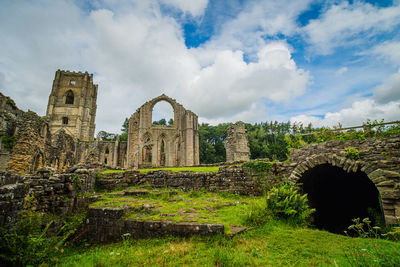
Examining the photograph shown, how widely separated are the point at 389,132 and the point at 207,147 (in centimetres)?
4350

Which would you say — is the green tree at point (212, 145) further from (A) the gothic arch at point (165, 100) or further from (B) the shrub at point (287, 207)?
(B) the shrub at point (287, 207)

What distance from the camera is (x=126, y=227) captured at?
462 centimetres

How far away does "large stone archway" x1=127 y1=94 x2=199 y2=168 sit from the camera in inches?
1159

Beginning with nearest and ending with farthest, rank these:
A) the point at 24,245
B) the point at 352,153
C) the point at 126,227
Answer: the point at 24,245 < the point at 126,227 < the point at 352,153

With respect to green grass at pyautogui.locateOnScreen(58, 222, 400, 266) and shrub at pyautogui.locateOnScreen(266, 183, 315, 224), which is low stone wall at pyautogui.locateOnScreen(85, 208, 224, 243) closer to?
green grass at pyautogui.locateOnScreen(58, 222, 400, 266)

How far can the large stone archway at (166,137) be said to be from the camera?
2943 cm

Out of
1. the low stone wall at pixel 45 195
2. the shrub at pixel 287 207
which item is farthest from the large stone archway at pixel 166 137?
the shrub at pixel 287 207

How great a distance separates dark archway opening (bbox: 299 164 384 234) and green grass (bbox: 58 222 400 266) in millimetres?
4637

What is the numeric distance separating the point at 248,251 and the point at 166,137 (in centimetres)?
2854

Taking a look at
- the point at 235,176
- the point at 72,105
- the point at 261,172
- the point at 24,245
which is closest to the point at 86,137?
the point at 72,105

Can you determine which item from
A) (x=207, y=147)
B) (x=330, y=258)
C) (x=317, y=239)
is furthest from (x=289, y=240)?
(x=207, y=147)

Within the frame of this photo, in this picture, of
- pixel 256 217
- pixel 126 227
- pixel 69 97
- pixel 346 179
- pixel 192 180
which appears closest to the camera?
pixel 126 227

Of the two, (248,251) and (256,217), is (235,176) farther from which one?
(248,251)

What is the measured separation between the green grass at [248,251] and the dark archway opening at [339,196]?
4.64 meters
